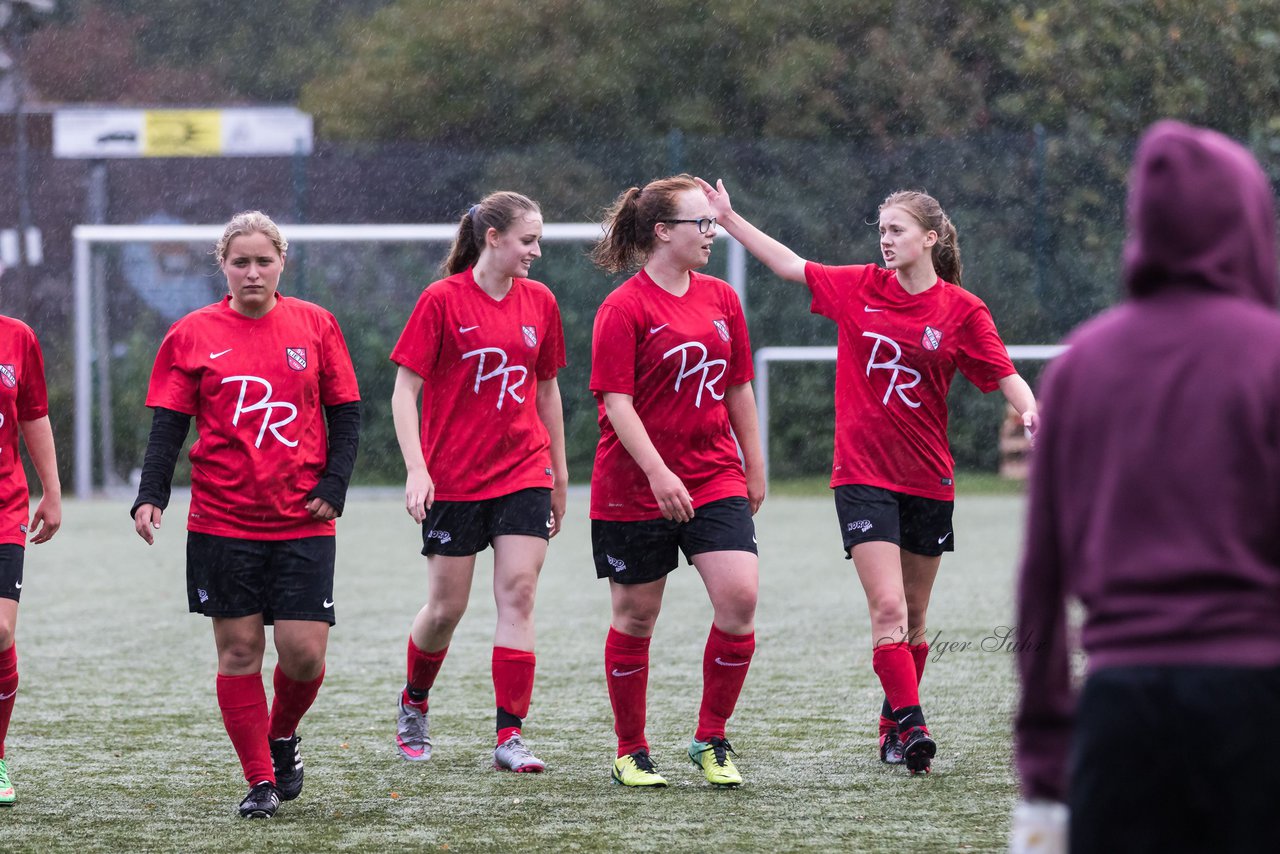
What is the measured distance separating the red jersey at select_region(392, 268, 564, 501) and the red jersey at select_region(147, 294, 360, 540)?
1.94 ft

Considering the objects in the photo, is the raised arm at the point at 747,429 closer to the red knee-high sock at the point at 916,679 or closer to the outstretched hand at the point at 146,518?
the red knee-high sock at the point at 916,679

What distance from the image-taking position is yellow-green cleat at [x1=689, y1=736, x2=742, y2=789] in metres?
4.93

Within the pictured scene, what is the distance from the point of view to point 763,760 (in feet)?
17.5

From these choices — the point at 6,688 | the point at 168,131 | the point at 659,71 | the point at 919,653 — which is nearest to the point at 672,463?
the point at 919,653

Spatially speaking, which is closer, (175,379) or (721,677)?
(175,379)

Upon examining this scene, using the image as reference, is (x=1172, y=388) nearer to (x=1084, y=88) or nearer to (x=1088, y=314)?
(x=1088, y=314)

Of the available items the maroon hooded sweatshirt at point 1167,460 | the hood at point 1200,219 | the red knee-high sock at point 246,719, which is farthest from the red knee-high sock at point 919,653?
the hood at point 1200,219

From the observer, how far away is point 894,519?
5.15m

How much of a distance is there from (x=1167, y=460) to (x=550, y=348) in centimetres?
343

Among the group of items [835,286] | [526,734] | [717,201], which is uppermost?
[717,201]

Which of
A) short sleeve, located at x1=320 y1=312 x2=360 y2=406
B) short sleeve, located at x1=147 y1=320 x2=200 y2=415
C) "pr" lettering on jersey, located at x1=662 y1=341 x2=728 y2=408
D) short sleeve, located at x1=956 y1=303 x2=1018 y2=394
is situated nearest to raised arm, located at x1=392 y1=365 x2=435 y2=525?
short sleeve, located at x1=320 y1=312 x2=360 y2=406

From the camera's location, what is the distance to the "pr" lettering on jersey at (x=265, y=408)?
4.64m

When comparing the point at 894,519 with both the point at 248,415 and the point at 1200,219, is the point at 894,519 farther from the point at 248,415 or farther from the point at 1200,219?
the point at 1200,219

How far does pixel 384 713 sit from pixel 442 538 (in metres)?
1.27
